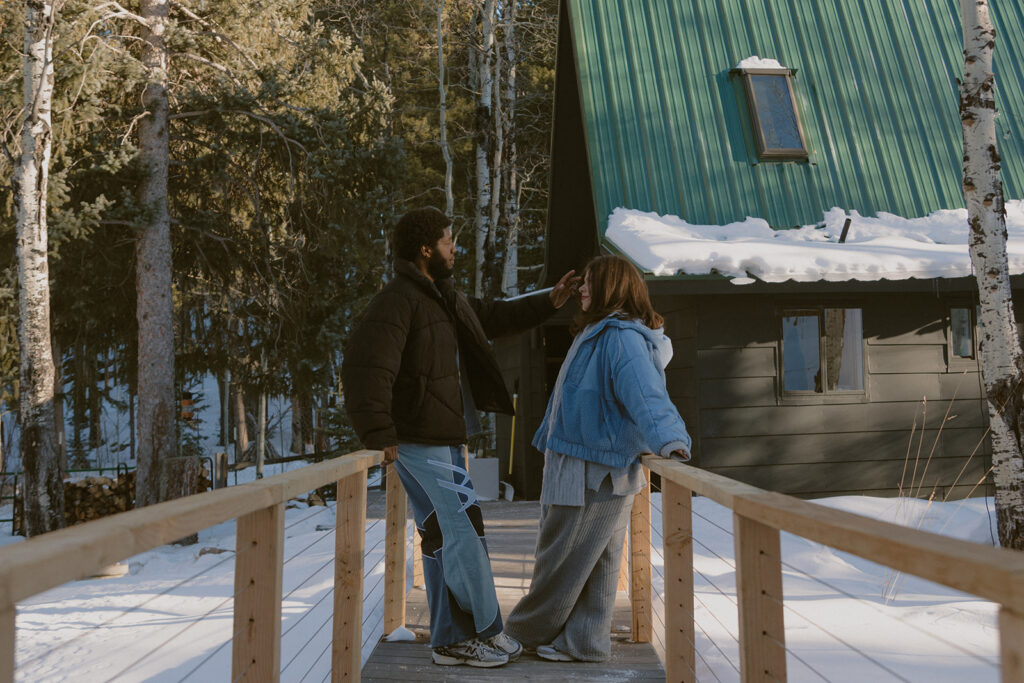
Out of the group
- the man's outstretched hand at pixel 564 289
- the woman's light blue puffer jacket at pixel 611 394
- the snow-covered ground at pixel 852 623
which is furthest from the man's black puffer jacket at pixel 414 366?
the snow-covered ground at pixel 852 623

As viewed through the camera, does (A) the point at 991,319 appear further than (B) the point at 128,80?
No

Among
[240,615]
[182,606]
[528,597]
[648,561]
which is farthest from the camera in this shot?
[182,606]

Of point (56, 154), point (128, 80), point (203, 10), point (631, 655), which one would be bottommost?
point (631, 655)

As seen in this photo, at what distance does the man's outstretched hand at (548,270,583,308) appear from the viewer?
13.8 ft

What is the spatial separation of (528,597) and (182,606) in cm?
437

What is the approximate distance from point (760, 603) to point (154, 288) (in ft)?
39.2

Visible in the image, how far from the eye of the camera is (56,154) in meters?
11.5

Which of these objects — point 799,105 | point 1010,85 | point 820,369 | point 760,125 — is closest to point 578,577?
point 820,369

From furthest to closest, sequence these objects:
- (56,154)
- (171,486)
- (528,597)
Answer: (171,486)
(56,154)
(528,597)

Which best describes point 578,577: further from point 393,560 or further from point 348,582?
point 393,560

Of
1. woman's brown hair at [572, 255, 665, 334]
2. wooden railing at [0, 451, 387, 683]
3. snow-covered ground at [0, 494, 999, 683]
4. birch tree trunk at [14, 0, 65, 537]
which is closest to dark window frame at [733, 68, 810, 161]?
A: snow-covered ground at [0, 494, 999, 683]

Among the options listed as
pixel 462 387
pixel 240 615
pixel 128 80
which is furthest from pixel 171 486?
pixel 240 615

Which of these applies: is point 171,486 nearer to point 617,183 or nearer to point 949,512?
point 617,183

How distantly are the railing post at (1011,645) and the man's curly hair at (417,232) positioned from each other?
299cm
